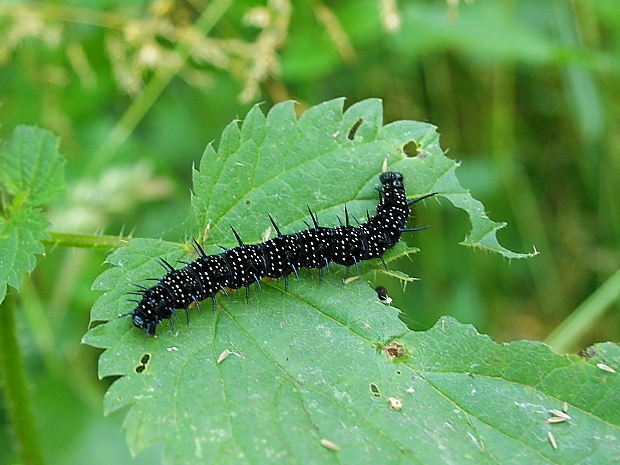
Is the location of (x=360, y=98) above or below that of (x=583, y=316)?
above

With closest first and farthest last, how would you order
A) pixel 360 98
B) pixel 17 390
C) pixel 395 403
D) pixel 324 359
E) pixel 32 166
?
pixel 395 403 → pixel 324 359 → pixel 17 390 → pixel 32 166 → pixel 360 98

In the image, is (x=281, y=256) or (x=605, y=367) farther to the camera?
(x=281, y=256)

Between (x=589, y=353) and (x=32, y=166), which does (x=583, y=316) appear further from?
(x=32, y=166)

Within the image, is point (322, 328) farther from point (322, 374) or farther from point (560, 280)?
point (560, 280)

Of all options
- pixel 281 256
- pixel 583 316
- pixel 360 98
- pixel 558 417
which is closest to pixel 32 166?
pixel 281 256

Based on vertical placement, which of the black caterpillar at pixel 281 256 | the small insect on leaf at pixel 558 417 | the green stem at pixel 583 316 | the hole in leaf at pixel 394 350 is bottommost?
the green stem at pixel 583 316

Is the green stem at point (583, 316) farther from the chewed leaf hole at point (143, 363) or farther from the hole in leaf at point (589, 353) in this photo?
the chewed leaf hole at point (143, 363)

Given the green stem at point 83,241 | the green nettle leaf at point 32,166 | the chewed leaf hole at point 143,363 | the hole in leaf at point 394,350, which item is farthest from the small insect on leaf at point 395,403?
the green nettle leaf at point 32,166
